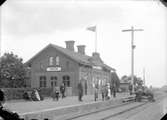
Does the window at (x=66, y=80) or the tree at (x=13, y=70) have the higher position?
the tree at (x=13, y=70)

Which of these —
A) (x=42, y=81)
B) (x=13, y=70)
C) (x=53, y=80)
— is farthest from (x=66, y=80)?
(x=13, y=70)

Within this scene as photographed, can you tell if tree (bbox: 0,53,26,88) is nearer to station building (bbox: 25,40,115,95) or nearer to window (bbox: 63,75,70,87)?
station building (bbox: 25,40,115,95)

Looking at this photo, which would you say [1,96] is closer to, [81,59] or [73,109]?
[73,109]

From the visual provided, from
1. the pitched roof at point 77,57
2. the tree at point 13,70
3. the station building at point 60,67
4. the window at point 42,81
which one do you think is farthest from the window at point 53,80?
the tree at point 13,70

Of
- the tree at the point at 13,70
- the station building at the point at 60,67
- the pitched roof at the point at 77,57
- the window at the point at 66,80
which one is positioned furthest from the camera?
the tree at the point at 13,70

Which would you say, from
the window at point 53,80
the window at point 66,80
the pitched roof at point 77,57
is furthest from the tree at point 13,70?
the window at point 66,80

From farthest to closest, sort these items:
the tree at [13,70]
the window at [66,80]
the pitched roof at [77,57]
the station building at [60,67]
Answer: the tree at [13,70], the window at [66,80], the station building at [60,67], the pitched roof at [77,57]

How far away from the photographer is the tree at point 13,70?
4830cm

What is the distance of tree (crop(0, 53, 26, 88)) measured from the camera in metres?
48.3

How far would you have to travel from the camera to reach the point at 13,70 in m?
51.6

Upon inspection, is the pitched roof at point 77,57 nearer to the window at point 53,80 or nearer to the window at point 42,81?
the window at point 42,81

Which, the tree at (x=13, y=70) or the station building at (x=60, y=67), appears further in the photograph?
the tree at (x=13, y=70)

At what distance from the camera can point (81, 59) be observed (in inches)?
1577

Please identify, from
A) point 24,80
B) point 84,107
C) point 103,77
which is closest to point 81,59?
point 103,77
